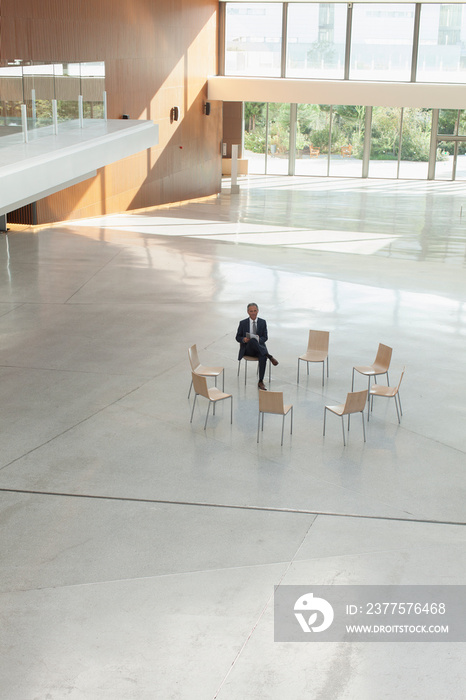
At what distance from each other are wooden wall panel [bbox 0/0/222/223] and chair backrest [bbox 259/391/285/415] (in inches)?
480

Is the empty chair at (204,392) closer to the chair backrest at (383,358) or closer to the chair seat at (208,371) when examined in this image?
the chair seat at (208,371)

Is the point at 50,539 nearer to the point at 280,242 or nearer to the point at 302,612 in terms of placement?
the point at 302,612

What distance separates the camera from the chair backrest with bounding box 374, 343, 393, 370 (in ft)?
33.1

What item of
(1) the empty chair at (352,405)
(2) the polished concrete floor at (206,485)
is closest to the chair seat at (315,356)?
(2) the polished concrete floor at (206,485)

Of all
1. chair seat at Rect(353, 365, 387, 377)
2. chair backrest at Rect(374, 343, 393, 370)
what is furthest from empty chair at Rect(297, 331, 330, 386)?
chair backrest at Rect(374, 343, 393, 370)

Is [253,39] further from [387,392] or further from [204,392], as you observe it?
[204,392]

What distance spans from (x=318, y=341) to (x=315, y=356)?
0.35m

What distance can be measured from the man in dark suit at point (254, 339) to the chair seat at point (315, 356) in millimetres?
504

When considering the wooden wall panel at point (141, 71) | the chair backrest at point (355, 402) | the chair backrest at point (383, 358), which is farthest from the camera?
the wooden wall panel at point (141, 71)

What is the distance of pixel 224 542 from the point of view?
22.0ft

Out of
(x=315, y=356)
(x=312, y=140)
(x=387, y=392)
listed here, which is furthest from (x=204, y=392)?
(x=312, y=140)

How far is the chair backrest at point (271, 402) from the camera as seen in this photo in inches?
338

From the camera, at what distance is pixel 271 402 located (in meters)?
8.69

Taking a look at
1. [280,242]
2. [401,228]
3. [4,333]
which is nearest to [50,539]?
[4,333]
